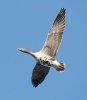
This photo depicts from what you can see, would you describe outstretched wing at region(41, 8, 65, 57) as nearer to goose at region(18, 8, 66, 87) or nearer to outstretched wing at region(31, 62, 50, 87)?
goose at region(18, 8, 66, 87)

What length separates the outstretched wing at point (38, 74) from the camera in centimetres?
2998

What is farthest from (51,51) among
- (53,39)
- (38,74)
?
(38,74)

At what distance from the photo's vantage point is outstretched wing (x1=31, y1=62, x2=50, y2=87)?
30.0 meters

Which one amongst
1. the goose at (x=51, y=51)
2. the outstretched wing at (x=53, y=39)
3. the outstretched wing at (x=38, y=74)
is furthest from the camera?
the outstretched wing at (x=38, y=74)

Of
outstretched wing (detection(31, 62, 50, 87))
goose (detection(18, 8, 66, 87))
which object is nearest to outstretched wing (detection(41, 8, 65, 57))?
goose (detection(18, 8, 66, 87))

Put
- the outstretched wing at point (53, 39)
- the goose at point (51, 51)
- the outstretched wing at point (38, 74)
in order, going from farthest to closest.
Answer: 1. the outstretched wing at point (38, 74)
2. the outstretched wing at point (53, 39)
3. the goose at point (51, 51)

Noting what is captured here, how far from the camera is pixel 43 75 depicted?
30344 mm

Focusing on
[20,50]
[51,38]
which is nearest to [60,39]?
[51,38]

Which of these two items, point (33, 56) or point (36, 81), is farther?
point (36, 81)

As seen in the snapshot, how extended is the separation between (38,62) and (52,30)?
2.03 metres

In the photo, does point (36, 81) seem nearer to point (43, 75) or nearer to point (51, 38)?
point (43, 75)

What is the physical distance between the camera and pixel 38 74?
99.6ft

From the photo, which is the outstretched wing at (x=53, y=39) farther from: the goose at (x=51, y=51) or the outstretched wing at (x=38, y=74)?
the outstretched wing at (x=38, y=74)

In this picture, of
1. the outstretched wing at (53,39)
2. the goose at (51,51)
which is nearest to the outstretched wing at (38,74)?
the goose at (51,51)
